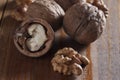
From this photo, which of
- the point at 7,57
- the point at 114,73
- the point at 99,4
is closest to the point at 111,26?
the point at 99,4

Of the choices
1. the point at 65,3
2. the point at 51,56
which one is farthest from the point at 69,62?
the point at 65,3

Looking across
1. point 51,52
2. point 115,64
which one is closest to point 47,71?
point 51,52

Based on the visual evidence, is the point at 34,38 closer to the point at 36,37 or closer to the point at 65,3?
the point at 36,37

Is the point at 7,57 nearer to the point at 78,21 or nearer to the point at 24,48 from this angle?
the point at 24,48

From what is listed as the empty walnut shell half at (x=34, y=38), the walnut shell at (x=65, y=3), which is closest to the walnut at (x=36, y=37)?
the empty walnut shell half at (x=34, y=38)

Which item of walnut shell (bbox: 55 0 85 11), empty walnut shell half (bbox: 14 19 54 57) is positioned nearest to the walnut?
empty walnut shell half (bbox: 14 19 54 57)

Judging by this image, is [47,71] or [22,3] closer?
[47,71]

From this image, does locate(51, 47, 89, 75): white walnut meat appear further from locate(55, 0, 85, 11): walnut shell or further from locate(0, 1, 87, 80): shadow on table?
locate(55, 0, 85, 11): walnut shell
